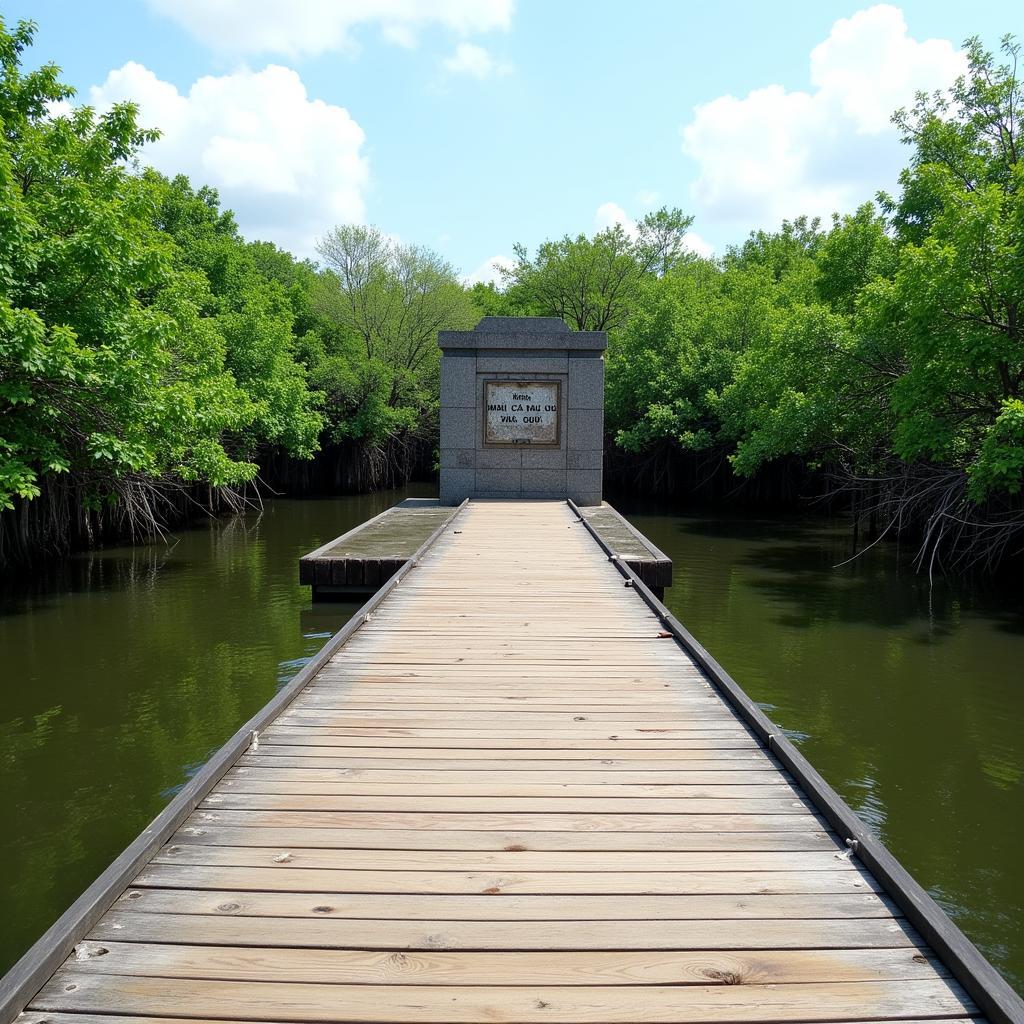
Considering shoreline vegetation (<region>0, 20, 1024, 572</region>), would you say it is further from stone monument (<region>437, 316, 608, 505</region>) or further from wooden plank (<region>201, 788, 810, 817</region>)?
wooden plank (<region>201, 788, 810, 817</region>)

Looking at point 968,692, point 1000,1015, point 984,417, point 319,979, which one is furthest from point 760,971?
point 984,417

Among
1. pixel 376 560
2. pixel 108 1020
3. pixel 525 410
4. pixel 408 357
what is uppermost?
pixel 408 357

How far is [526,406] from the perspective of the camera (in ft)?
48.3

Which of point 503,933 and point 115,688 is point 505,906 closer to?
point 503,933

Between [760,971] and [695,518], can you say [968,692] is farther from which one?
[695,518]

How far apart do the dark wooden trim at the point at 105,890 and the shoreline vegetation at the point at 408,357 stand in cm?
649

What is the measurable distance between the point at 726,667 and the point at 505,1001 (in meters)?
6.49

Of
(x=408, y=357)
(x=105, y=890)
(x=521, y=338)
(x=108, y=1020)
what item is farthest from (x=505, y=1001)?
(x=408, y=357)

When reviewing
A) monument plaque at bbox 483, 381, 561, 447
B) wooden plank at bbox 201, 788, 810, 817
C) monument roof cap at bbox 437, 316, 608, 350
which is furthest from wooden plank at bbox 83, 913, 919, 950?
monument roof cap at bbox 437, 316, 608, 350

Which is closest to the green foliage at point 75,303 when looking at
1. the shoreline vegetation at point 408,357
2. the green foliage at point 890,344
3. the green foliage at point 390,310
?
the shoreline vegetation at point 408,357

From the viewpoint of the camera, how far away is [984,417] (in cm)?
1219

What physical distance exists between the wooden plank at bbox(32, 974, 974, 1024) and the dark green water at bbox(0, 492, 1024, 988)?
2.01m

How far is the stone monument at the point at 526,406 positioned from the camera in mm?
14547

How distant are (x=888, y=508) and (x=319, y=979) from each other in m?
15.9
